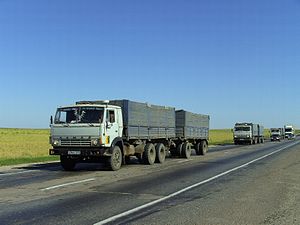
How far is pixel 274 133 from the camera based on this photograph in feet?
263

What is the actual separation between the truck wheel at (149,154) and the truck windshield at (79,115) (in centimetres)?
448

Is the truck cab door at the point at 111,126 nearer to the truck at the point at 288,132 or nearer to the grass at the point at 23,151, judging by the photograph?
the grass at the point at 23,151

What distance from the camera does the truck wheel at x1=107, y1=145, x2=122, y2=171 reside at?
17.9 meters

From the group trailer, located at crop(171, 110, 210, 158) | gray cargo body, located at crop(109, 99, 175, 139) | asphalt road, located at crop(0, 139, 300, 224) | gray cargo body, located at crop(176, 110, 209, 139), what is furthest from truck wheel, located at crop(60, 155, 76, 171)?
gray cargo body, located at crop(176, 110, 209, 139)

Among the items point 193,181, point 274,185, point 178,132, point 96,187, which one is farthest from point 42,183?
point 178,132

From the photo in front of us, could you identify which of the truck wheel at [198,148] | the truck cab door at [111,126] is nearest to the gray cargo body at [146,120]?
the truck cab door at [111,126]

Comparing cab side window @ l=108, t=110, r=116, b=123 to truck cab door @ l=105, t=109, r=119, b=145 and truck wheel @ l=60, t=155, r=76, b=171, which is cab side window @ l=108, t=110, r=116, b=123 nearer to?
truck cab door @ l=105, t=109, r=119, b=145

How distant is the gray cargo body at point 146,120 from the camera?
768 inches

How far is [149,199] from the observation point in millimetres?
10555

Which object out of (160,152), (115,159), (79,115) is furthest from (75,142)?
(160,152)

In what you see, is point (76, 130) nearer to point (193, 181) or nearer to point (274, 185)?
point (193, 181)

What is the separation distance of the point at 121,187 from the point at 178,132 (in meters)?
14.5

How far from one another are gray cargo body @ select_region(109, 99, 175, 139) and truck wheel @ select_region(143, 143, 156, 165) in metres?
0.45

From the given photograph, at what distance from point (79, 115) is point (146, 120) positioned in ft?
14.6
